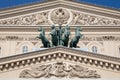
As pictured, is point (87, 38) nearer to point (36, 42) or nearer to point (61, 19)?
point (61, 19)

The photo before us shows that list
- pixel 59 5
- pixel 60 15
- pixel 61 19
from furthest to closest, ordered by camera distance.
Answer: pixel 59 5 → pixel 60 15 → pixel 61 19

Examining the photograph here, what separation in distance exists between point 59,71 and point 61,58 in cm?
91

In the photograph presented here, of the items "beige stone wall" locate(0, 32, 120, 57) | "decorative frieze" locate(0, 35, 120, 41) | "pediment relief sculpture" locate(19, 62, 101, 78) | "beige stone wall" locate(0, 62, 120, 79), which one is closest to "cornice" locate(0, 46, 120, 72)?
"beige stone wall" locate(0, 62, 120, 79)

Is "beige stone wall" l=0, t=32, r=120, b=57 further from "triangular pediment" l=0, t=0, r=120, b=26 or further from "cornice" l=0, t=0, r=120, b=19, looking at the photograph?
"cornice" l=0, t=0, r=120, b=19

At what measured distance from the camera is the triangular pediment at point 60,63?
30.8 m

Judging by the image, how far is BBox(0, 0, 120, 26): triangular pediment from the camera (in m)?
42.7

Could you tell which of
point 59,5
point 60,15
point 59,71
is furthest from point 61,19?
point 59,71

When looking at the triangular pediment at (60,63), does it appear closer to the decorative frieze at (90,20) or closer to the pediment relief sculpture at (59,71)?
the pediment relief sculpture at (59,71)

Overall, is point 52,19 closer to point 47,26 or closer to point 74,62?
point 47,26

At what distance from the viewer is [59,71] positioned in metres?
30.6

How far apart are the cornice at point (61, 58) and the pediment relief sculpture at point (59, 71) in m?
0.44

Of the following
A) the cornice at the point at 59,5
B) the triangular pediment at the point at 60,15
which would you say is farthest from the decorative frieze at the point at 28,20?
the cornice at the point at 59,5

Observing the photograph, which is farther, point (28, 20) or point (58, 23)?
point (28, 20)

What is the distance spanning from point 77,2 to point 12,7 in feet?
17.7
